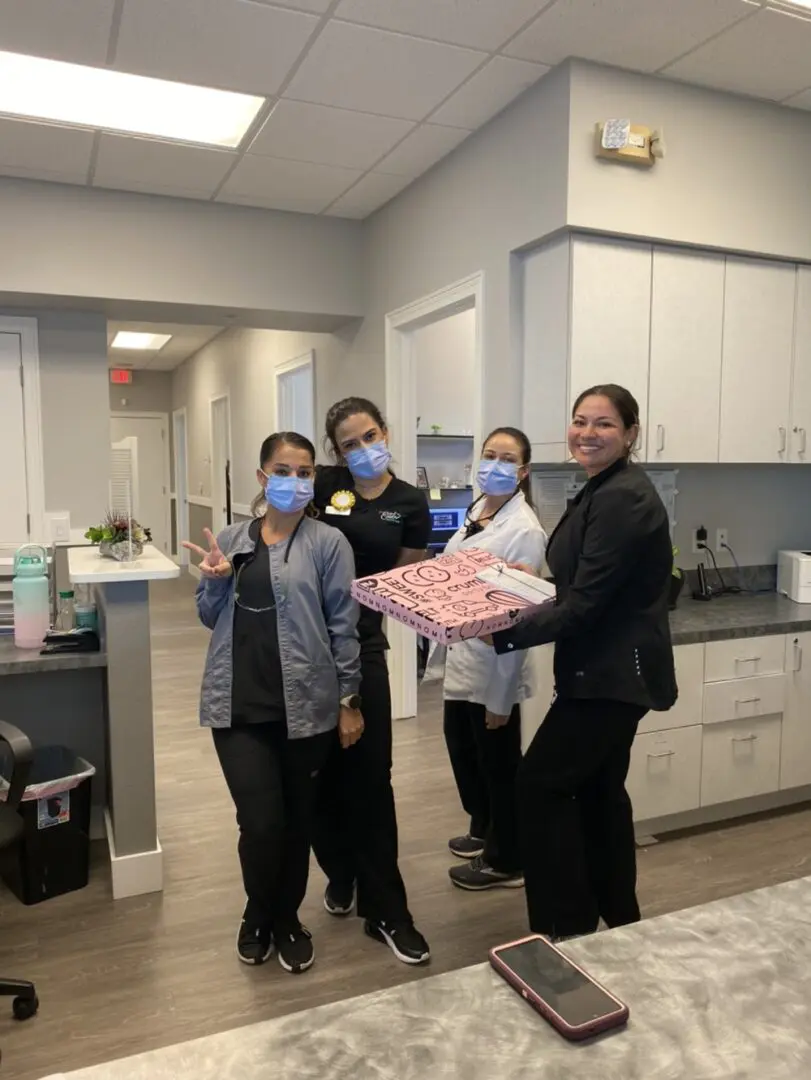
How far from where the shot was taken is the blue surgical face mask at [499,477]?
259cm

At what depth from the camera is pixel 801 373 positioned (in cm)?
345

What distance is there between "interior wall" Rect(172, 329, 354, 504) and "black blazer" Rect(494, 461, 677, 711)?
298 centimetres

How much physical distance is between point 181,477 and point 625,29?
31.0 ft

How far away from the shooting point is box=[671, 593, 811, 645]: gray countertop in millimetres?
3029

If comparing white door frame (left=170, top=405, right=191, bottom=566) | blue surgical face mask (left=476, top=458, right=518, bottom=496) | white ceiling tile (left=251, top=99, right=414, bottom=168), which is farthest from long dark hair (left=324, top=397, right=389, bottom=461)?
white door frame (left=170, top=405, right=191, bottom=566)

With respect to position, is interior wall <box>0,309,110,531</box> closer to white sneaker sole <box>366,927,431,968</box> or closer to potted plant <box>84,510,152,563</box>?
potted plant <box>84,510,152,563</box>

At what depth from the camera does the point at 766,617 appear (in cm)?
326

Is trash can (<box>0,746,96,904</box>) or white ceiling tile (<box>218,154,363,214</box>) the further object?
white ceiling tile (<box>218,154,363,214</box>)

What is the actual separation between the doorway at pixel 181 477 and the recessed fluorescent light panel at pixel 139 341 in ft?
5.48

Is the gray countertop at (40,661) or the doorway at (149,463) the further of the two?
the doorway at (149,463)

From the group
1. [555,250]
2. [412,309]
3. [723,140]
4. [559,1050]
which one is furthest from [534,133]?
[559,1050]

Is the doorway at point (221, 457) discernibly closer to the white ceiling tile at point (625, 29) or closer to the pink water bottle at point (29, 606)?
the pink water bottle at point (29, 606)

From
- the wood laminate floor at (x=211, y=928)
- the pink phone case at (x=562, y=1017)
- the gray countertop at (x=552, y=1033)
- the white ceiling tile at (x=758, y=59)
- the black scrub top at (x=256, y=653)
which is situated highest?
the white ceiling tile at (x=758, y=59)

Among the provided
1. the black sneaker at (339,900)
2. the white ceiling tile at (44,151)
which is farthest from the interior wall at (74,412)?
the black sneaker at (339,900)
